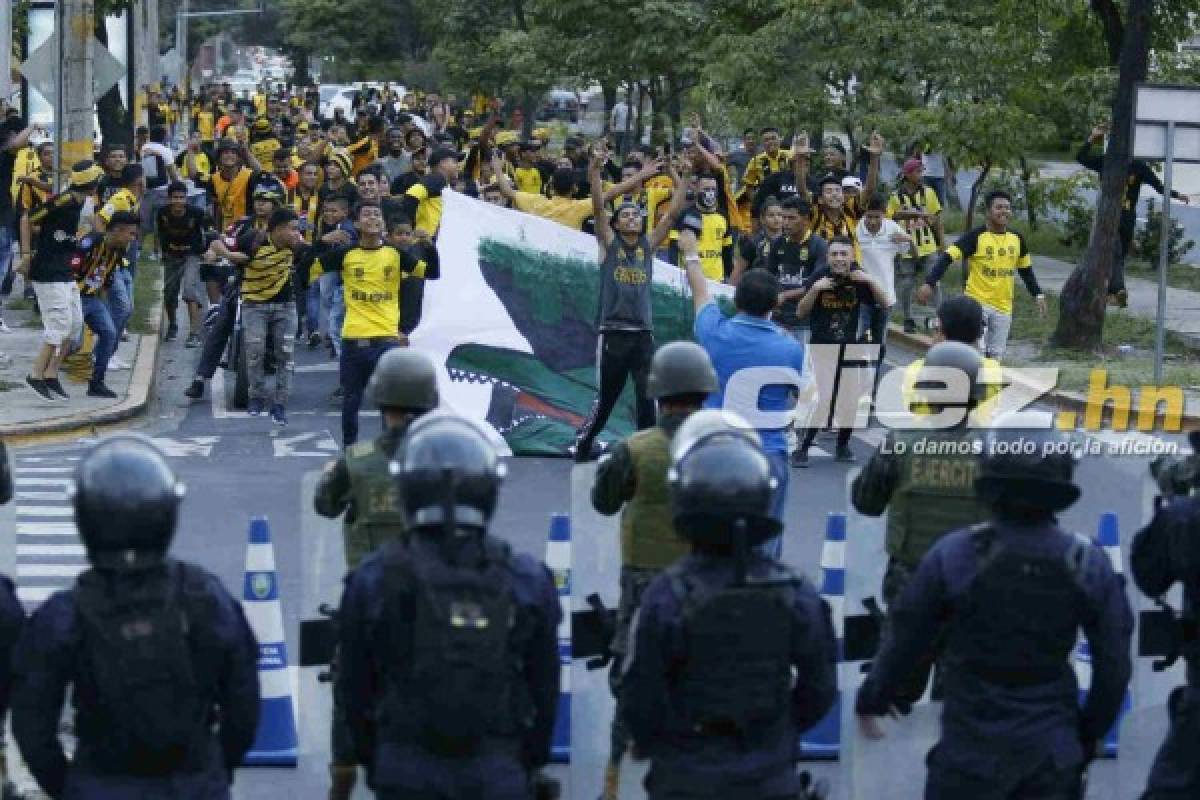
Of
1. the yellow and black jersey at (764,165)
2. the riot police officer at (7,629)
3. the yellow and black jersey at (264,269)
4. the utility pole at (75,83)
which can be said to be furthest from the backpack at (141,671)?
the yellow and black jersey at (764,165)

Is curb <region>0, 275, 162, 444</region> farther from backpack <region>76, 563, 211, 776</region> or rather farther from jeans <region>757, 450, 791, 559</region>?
backpack <region>76, 563, 211, 776</region>

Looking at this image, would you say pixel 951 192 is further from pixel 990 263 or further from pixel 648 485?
pixel 648 485

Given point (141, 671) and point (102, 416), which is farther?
point (102, 416)

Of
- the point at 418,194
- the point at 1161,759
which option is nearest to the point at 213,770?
the point at 1161,759

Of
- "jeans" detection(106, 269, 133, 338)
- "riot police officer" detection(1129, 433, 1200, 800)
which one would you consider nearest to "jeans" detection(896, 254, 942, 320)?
Answer: "jeans" detection(106, 269, 133, 338)

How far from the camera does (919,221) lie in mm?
24094

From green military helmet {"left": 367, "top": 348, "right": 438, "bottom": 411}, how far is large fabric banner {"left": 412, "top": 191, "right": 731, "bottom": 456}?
9315 mm

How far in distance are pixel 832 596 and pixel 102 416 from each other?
10080 mm

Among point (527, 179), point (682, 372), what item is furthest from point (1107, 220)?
point (682, 372)

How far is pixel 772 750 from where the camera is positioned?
6.05 meters

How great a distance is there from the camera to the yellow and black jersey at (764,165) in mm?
26297

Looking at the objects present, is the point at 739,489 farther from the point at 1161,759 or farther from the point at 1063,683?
the point at 1161,759

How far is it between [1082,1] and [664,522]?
18.6 meters

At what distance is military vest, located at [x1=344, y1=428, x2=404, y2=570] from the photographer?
781cm
